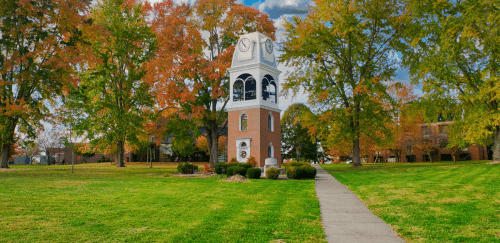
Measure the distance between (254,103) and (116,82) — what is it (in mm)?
14618

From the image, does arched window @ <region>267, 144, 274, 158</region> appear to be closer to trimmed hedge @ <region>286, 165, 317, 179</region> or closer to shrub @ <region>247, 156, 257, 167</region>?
shrub @ <region>247, 156, 257, 167</region>

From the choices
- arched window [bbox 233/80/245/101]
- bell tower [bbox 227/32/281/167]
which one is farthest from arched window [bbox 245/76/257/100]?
arched window [bbox 233/80/245/101]

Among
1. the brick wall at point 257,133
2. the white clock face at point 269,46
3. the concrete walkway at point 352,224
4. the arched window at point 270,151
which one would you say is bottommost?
the concrete walkway at point 352,224

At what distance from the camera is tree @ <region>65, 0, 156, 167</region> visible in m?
28.6

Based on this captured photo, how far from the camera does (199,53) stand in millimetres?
30594

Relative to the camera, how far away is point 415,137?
48969 mm

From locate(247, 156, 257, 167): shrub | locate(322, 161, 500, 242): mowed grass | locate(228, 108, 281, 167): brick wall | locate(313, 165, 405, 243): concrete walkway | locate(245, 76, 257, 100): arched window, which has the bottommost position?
locate(313, 165, 405, 243): concrete walkway

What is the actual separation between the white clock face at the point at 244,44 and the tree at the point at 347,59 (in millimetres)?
4527

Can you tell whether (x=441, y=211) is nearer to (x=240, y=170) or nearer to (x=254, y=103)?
(x=240, y=170)

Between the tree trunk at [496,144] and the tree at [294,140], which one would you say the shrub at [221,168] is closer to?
the tree trunk at [496,144]

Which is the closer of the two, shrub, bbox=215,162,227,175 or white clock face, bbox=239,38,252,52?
shrub, bbox=215,162,227,175

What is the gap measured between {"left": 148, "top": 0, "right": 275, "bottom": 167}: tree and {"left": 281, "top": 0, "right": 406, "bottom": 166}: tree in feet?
16.3

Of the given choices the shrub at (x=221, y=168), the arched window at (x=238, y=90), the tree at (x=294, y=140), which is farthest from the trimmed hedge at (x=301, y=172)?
the tree at (x=294, y=140)

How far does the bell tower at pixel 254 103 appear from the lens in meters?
27.2
